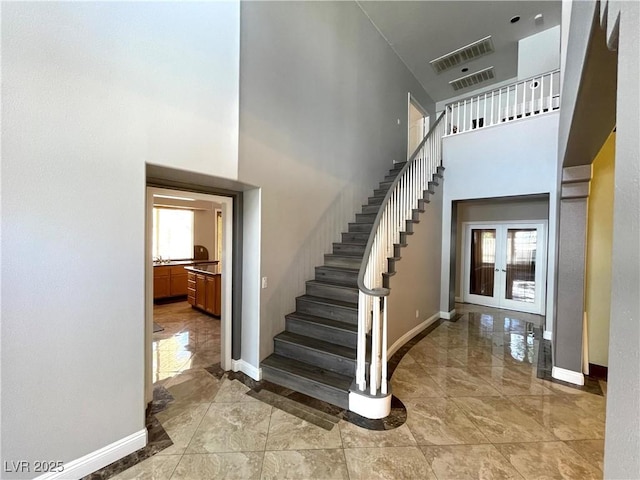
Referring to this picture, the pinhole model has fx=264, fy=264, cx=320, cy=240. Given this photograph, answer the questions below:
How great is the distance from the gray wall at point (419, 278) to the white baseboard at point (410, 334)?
0.05 meters

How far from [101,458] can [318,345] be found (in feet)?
6.41

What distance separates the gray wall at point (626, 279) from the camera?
56cm

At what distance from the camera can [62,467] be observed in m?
1.73

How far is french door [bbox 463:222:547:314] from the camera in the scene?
5.72 meters

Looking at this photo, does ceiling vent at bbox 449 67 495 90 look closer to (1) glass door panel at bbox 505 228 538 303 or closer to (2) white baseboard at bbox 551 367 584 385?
(1) glass door panel at bbox 505 228 538 303

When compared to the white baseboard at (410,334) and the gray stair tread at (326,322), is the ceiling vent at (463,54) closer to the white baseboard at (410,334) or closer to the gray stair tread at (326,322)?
the white baseboard at (410,334)

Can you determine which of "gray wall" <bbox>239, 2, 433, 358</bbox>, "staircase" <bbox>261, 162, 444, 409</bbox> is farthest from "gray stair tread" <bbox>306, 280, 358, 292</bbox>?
"gray wall" <bbox>239, 2, 433, 358</bbox>

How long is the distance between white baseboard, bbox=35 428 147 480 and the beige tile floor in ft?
0.55

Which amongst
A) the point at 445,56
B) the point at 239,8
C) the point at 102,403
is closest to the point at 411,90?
the point at 445,56

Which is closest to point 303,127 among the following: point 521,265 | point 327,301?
point 327,301

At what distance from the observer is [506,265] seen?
615 centimetres

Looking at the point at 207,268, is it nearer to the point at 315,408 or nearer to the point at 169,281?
the point at 169,281

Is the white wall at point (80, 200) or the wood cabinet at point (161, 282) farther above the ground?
the white wall at point (80, 200)

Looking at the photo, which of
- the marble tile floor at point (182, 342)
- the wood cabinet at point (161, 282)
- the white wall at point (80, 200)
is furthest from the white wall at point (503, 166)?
the wood cabinet at point (161, 282)
